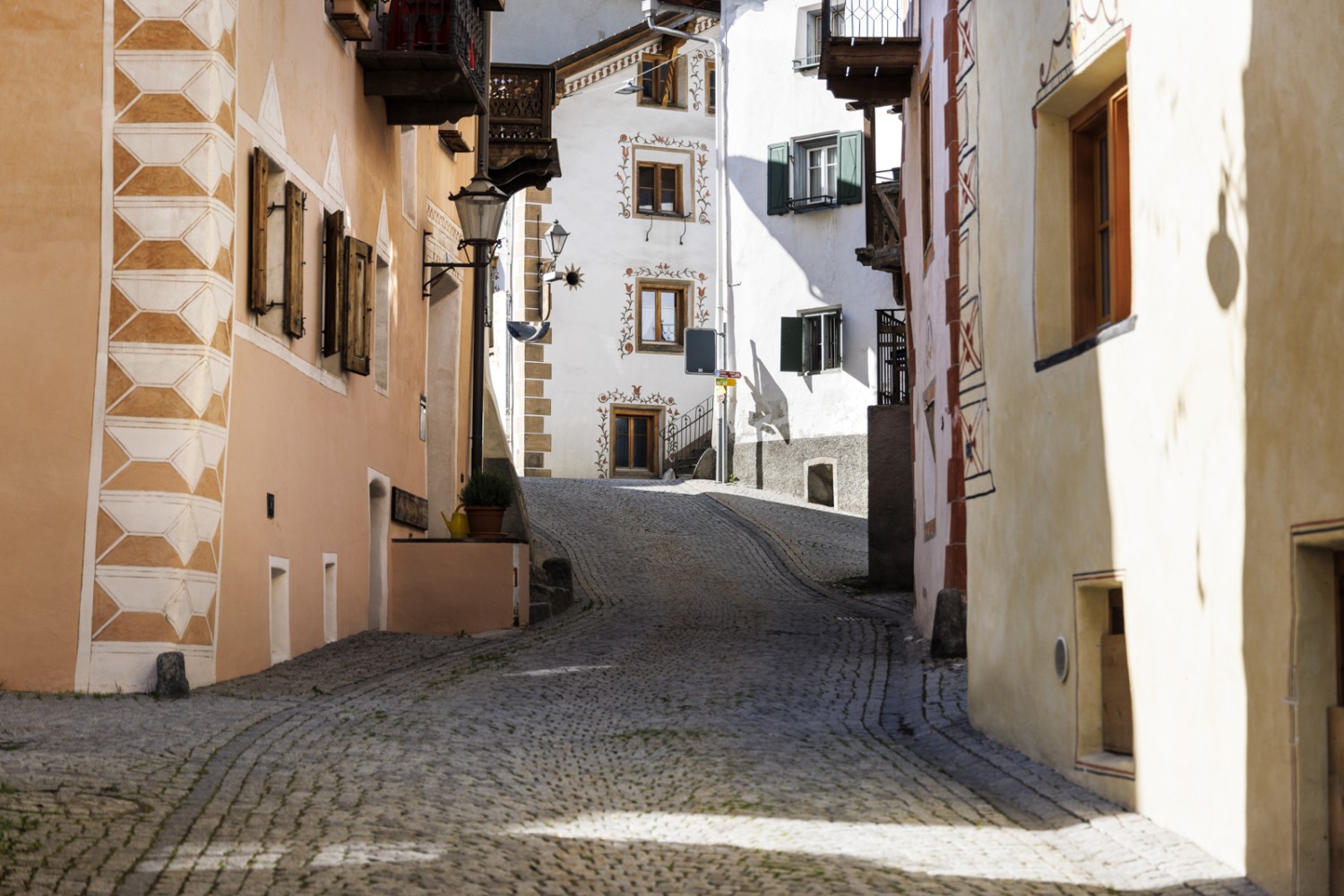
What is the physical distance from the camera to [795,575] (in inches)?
936

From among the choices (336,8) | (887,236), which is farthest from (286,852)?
(887,236)

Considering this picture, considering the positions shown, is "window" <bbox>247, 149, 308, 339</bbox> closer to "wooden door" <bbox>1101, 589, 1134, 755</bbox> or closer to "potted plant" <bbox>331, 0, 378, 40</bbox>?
"potted plant" <bbox>331, 0, 378, 40</bbox>

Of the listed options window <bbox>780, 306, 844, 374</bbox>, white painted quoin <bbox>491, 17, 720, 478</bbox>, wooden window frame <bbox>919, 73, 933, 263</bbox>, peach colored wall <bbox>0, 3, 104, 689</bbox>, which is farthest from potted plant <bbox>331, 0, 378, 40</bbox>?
white painted quoin <bbox>491, 17, 720, 478</bbox>

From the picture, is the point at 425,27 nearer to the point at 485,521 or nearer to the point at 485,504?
the point at 485,504

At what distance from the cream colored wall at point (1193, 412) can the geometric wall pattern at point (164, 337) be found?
534 cm

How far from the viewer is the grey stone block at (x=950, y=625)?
14336 millimetres

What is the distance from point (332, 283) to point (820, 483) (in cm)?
1956

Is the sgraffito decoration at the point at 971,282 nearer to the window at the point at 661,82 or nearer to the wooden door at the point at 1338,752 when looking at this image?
the wooden door at the point at 1338,752

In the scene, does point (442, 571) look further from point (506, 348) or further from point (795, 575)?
point (506, 348)

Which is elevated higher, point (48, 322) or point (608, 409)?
point (608, 409)

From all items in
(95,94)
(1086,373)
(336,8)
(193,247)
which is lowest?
(1086,373)

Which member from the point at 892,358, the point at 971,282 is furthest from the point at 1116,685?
the point at 892,358

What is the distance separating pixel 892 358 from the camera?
29.5 metres

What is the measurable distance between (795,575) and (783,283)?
40.9 ft
